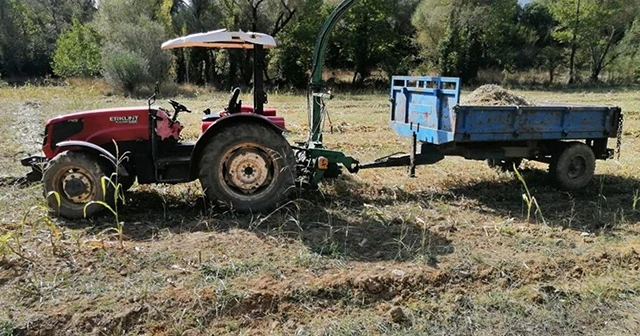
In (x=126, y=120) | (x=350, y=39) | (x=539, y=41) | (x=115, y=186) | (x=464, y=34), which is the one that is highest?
(x=539, y=41)

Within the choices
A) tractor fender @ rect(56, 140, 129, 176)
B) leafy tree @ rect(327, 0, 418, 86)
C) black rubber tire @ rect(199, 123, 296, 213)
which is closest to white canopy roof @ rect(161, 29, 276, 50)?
black rubber tire @ rect(199, 123, 296, 213)

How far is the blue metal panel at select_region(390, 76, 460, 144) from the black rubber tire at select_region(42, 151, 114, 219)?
3.84 m

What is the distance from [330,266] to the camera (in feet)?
13.9

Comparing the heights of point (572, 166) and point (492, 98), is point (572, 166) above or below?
below

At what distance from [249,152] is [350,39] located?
2794 cm

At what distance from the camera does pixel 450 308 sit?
3.76 meters

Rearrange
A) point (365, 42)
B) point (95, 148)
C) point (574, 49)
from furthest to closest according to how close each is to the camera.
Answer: point (574, 49), point (365, 42), point (95, 148)

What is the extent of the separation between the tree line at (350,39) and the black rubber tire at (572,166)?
21.6 metres

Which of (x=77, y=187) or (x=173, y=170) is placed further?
(x=173, y=170)

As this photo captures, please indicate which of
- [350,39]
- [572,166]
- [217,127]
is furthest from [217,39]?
[350,39]

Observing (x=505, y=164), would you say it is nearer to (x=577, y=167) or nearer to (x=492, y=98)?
(x=577, y=167)

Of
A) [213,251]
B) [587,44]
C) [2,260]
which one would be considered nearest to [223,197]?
[213,251]

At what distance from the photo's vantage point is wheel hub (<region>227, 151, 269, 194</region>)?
5.50 metres

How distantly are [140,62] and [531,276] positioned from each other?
22.6 meters
